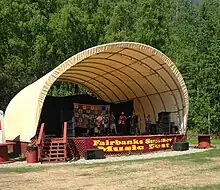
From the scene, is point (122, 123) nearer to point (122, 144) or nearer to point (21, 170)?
point (122, 144)

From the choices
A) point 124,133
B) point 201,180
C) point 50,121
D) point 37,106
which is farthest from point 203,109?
point 201,180

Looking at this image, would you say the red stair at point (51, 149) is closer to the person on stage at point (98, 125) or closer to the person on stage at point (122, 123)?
the person on stage at point (98, 125)

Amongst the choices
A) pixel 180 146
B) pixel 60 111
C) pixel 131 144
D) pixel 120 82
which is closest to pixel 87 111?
pixel 60 111

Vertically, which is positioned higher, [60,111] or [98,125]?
[60,111]

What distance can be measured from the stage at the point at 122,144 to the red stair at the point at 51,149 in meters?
0.60

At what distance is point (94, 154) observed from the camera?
17438 millimetres

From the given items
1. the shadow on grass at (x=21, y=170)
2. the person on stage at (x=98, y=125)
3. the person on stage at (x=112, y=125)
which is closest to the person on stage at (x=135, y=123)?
the person on stage at (x=112, y=125)

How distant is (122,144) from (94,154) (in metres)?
1.77

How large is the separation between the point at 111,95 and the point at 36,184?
17257mm

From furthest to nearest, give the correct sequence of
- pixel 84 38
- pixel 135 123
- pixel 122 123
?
Result: pixel 84 38, pixel 135 123, pixel 122 123

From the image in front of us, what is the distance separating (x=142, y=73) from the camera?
74.5 ft

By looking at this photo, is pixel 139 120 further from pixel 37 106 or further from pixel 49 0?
pixel 49 0

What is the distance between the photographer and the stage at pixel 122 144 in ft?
59.5

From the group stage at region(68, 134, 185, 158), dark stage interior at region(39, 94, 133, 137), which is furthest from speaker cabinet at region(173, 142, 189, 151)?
dark stage interior at region(39, 94, 133, 137)
